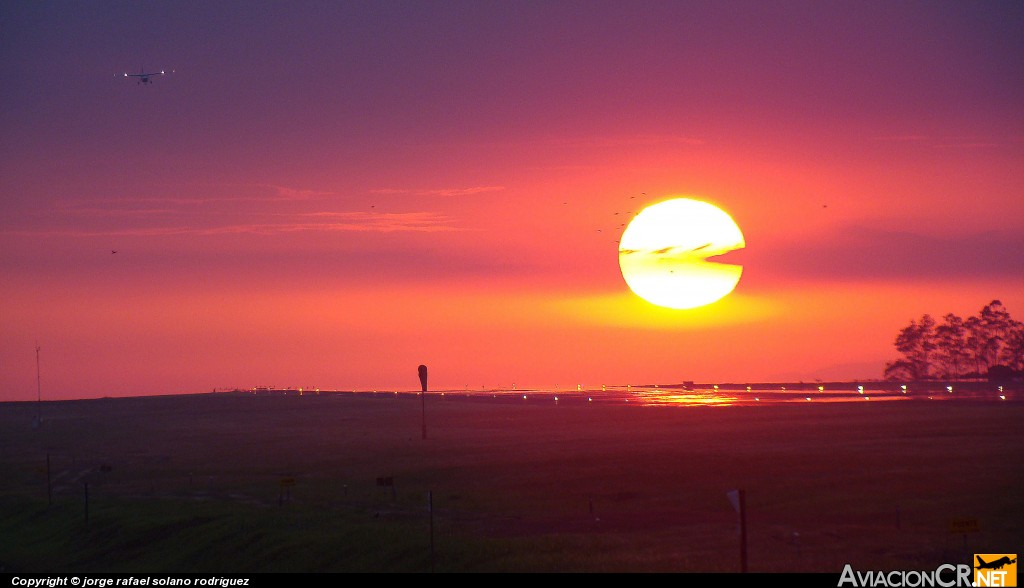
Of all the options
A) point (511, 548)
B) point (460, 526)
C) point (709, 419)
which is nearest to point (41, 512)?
point (460, 526)

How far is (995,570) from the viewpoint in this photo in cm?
4484

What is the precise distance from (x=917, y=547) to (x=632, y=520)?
17.3 metres

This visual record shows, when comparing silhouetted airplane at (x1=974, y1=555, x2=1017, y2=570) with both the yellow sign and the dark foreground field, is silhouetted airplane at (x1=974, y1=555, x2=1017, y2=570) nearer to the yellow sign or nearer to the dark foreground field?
the yellow sign

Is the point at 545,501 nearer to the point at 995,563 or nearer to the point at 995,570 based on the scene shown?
the point at 995,563

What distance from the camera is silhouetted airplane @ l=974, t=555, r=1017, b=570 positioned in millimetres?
46188

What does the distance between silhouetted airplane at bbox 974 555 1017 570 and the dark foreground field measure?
2056 millimetres

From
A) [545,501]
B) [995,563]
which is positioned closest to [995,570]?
[995,563]

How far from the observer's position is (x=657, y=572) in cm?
4784

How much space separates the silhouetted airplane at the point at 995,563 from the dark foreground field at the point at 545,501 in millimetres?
2056

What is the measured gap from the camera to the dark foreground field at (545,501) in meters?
54.6

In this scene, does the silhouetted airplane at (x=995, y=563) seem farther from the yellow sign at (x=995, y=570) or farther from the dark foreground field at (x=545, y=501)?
the dark foreground field at (x=545, y=501)

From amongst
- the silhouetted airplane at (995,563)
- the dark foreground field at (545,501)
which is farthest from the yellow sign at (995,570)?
the dark foreground field at (545,501)

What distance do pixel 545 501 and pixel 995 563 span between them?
107ft

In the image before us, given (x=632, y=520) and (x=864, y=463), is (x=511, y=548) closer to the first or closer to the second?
A: (x=632, y=520)
